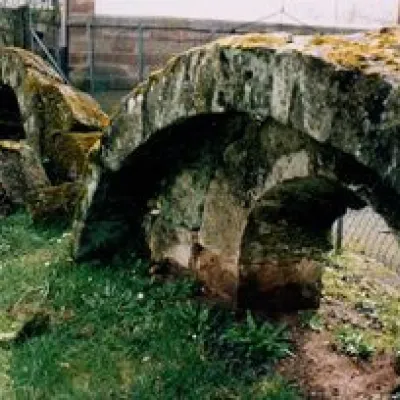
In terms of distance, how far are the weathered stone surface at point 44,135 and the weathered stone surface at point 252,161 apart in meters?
1.86

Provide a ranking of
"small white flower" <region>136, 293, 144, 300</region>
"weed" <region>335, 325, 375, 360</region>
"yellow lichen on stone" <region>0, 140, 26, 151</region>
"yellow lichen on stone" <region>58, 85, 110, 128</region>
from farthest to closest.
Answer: "yellow lichen on stone" <region>58, 85, 110, 128</region> < "yellow lichen on stone" <region>0, 140, 26, 151</region> < "small white flower" <region>136, 293, 144, 300</region> < "weed" <region>335, 325, 375, 360</region>

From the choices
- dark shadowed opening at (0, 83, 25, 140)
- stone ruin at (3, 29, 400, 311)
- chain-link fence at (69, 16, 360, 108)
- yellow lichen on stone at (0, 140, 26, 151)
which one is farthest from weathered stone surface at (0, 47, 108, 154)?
chain-link fence at (69, 16, 360, 108)

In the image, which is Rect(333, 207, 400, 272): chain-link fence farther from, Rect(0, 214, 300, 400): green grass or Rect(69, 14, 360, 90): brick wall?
Rect(69, 14, 360, 90): brick wall

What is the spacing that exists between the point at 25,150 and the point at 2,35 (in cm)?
532

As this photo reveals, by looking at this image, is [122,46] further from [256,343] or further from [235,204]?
[256,343]

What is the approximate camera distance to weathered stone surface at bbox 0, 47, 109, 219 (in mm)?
9094

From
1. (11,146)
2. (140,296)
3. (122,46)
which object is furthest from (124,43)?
(140,296)

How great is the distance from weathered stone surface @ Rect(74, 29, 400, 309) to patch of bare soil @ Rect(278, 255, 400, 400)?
10.7 inches

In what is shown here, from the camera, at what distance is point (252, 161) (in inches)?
225

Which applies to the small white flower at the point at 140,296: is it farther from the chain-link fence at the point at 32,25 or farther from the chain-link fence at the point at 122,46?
the chain-link fence at the point at 122,46

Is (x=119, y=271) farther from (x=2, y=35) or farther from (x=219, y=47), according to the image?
(x=2, y=35)

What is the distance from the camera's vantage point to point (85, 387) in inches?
214

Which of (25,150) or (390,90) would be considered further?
(25,150)

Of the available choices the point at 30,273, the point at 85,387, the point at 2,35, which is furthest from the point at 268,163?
the point at 2,35
